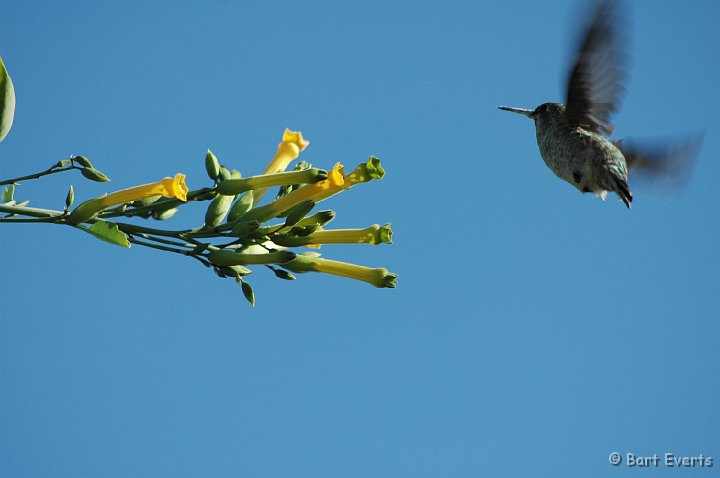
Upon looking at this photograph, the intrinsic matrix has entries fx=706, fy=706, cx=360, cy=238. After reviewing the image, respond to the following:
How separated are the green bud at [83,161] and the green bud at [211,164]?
1.84ft

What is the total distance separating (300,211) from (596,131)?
258cm

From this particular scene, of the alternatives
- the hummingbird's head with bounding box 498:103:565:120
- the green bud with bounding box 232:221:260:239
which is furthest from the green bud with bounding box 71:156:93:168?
the hummingbird's head with bounding box 498:103:565:120

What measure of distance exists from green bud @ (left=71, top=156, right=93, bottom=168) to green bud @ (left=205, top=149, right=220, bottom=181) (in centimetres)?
56

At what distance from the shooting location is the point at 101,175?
Answer: 3.49 metres

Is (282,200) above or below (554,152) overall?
below

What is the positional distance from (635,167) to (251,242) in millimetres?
3515

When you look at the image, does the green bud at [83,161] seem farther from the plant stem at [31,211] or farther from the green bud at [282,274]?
the green bud at [282,274]

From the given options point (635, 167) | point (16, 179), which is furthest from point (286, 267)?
point (635, 167)

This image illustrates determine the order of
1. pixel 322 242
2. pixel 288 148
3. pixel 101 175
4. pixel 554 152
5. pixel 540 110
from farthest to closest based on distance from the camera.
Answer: pixel 540 110 < pixel 554 152 < pixel 288 148 < pixel 322 242 < pixel 101 175

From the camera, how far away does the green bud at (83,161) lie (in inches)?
135

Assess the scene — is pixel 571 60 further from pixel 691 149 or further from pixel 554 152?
pixel 691 149

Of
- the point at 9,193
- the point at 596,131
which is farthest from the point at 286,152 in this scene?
the point at 596,131

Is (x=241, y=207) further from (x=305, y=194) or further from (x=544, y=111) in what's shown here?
(x=544, y=111)

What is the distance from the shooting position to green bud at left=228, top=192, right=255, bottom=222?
3789 millimetres
